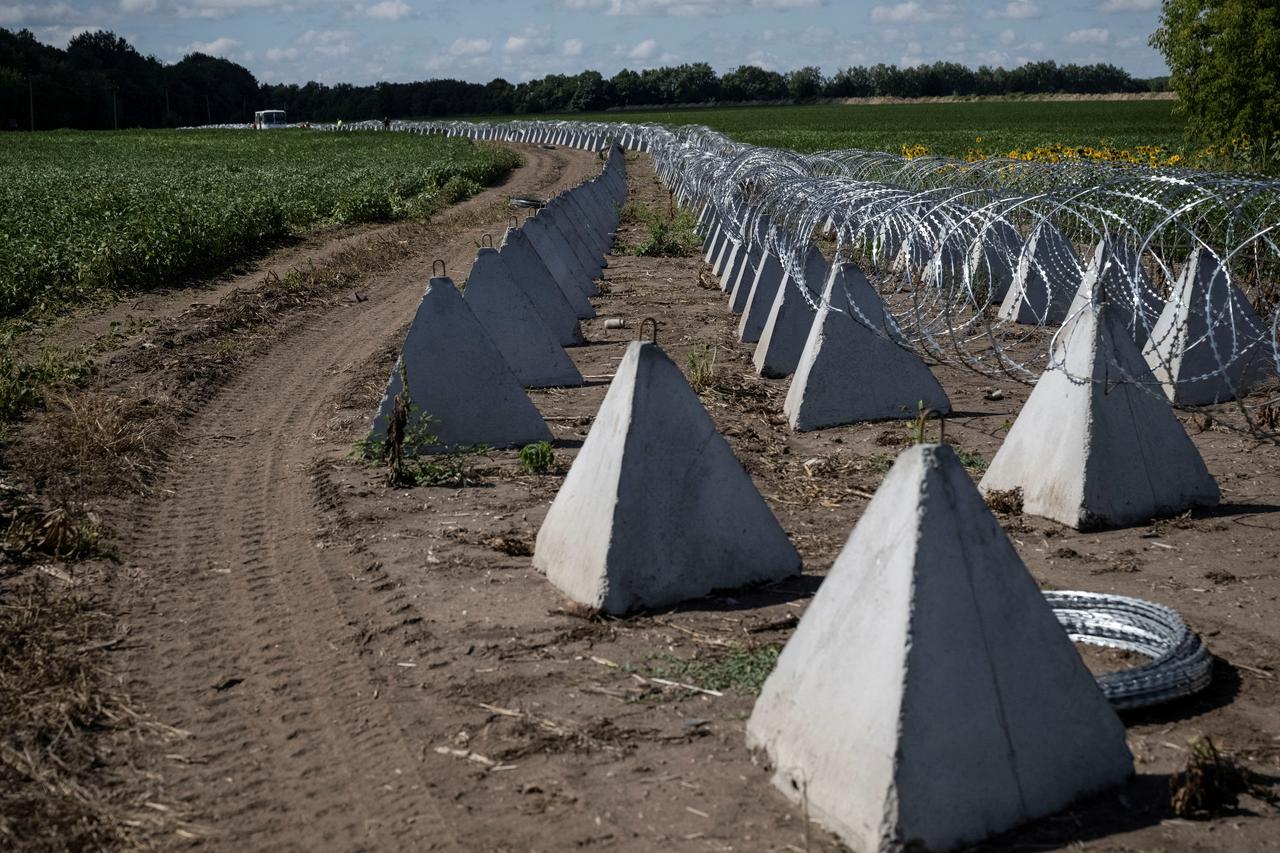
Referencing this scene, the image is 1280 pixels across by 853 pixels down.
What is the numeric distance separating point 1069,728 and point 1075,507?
126 inches

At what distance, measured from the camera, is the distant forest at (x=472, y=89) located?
377 ft

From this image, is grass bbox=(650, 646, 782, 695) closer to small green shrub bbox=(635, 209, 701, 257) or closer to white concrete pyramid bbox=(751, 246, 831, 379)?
white concrete pyramid bbox=(751, 246, 831, 379)

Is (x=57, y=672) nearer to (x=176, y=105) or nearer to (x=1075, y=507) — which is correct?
(x=1075, y=507)

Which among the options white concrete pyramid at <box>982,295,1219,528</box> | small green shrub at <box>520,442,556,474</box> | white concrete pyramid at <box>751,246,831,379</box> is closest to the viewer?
white concrete pyramid at <box>982,295,1219,528</box>

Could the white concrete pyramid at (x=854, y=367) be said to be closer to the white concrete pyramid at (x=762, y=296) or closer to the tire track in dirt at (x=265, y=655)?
the white concrete pyramid at (x=762, y=296)

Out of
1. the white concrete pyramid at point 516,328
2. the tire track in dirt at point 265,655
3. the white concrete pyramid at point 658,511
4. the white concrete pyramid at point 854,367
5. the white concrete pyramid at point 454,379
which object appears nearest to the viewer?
the tire track in dirt at point 265,655

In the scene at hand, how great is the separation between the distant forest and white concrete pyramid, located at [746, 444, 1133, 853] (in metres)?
111

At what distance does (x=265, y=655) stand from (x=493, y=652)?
3.24 ft

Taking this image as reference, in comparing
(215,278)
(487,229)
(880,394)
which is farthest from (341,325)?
(487,229)

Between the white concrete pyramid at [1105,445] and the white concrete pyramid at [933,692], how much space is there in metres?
3.12

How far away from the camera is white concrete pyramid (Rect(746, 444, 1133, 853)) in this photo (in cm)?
382

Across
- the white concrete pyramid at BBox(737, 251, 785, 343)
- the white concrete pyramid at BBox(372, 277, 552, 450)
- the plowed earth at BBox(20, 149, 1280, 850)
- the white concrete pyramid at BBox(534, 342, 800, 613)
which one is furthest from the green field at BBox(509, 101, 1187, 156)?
the white concrete pyramid at BBox(534, 342, 800, 613)

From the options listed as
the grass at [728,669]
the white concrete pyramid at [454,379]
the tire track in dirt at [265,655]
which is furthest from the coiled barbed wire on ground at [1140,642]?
the white concrete pyramid at [454,379]

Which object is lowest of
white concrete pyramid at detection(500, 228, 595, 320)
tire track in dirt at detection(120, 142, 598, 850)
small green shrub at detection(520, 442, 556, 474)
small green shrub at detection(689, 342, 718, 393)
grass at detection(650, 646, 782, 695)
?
tire track in dirt at detection(120, 142, 598, 850)
